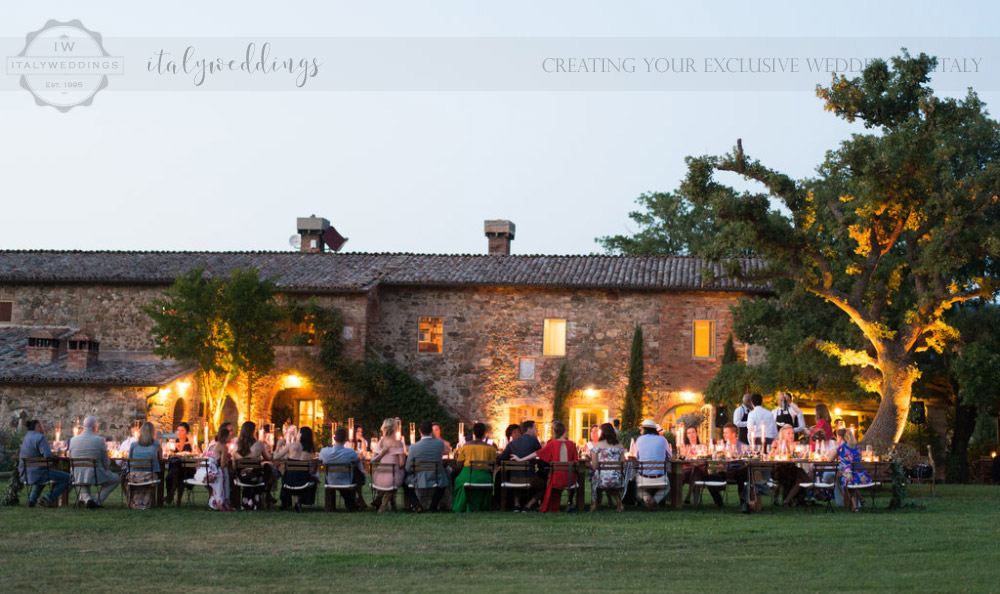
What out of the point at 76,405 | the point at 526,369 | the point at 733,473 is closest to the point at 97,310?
the point at 76,405

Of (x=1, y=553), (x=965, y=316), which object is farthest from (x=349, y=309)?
(x=1, y=553)

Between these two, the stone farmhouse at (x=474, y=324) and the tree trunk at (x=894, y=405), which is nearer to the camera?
the tree trunk at (x=894, y=405)

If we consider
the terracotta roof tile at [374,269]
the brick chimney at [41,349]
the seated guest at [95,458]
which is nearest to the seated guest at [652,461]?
the seated guest at [95,458]

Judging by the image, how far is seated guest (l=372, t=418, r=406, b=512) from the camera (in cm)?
1380

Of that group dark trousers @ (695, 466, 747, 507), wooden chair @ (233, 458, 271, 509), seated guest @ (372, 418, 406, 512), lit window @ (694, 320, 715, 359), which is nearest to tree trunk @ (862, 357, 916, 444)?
dark trousers @ (695, 466, 747, 507)

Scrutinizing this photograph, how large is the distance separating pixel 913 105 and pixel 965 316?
24.6 ft

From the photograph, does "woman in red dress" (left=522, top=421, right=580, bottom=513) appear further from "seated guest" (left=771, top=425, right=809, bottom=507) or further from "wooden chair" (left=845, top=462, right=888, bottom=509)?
"wooden chair" (left=845, top=462, right=888, bottom=509)

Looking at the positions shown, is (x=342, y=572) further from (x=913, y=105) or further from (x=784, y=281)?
(x=784, y=281)

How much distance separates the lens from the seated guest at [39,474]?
46.6 ft

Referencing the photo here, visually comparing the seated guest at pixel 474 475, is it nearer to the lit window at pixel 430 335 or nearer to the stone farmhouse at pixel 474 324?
the stone farmhouse at pixel 474 324

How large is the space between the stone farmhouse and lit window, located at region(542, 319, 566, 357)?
3 cm

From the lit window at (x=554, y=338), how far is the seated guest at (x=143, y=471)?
1629 cm

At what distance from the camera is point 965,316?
2572 centimetres

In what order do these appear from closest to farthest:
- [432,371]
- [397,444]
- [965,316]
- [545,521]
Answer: [545,521] < [397,444] < [965,316] < [432,371]
